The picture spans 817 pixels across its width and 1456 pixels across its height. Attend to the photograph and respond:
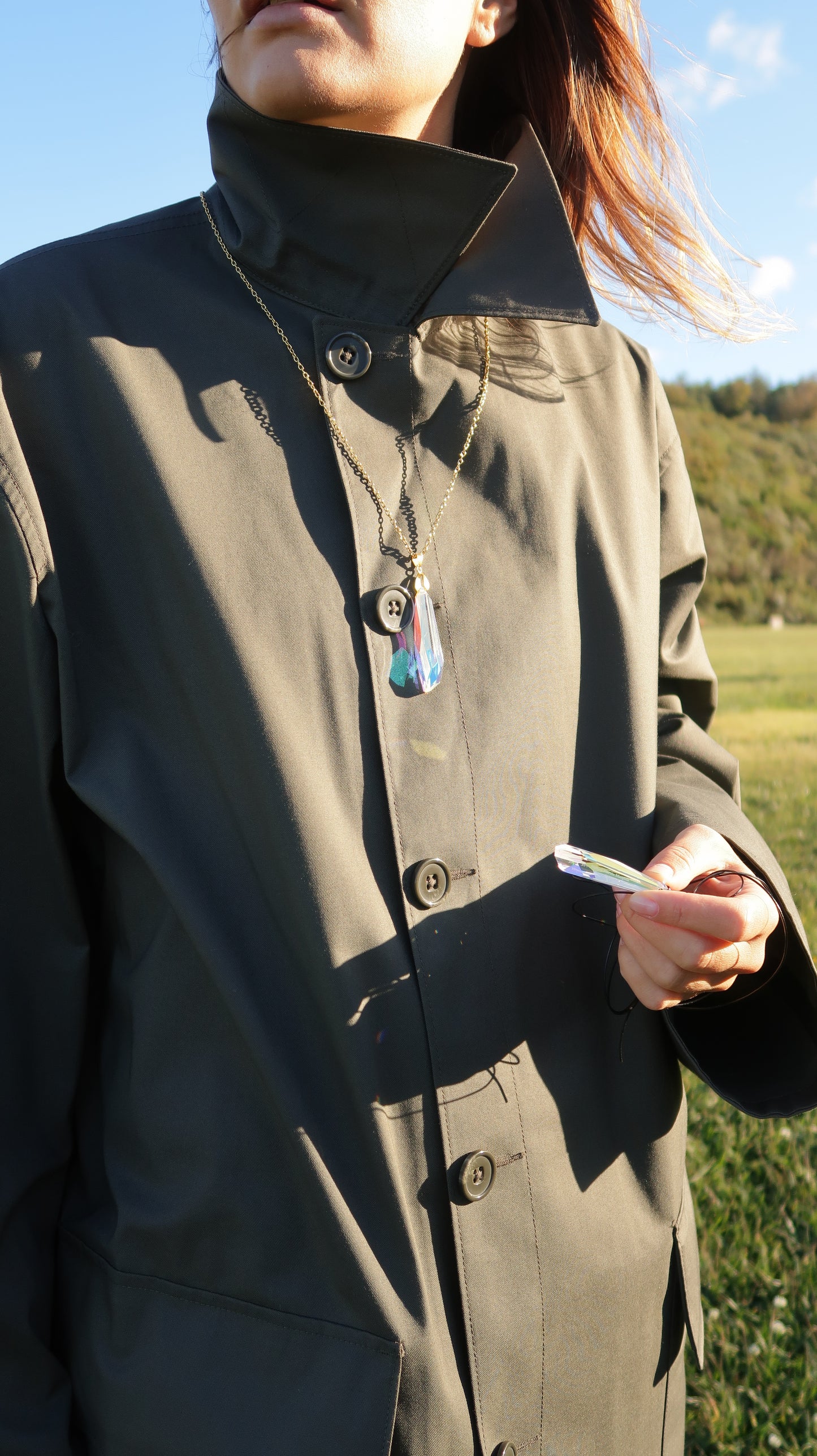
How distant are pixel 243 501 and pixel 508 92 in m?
1.03

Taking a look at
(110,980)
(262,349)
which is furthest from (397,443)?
(110,980)

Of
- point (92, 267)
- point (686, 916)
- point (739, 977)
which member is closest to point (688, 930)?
point (686, 916)

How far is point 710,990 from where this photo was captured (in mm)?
1192

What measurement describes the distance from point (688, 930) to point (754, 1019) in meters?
0.38

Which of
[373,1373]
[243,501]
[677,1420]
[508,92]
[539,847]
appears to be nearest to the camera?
[373,1373]

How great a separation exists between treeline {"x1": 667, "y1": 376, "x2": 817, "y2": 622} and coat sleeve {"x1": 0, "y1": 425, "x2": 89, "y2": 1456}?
28.5 feet

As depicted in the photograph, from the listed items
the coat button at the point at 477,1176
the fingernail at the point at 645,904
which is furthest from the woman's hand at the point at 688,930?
the coat button at the point at 477,1176

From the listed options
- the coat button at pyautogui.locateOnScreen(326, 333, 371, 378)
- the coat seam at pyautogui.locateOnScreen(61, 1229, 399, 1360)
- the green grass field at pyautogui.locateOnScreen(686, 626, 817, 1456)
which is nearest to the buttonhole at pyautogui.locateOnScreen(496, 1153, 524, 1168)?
the coat seam at pyautogui.locateOnScreen(61, 1229, 399, 1360)

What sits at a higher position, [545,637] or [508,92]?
[508,92]

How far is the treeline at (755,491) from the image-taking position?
31.2ft

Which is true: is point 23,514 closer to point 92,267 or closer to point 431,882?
point 92,267

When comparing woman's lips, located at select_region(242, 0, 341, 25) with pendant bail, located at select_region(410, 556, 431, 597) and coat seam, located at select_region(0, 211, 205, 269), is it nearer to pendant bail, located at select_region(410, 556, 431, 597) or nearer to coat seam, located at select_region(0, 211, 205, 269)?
coat seam, located at select_region(0, 211, 205, 269)

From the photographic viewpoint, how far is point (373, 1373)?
3.21 ft

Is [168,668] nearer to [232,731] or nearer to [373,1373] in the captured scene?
[232,731]
